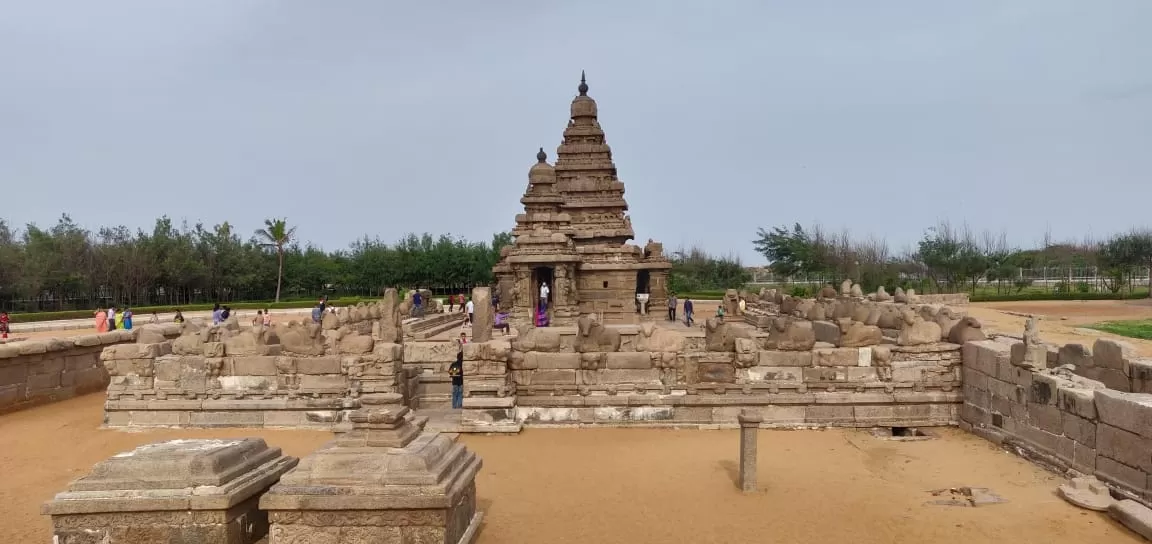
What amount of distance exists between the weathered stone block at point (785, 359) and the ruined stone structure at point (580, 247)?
13.9 metres

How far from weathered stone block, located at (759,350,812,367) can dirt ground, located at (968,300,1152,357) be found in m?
10.7

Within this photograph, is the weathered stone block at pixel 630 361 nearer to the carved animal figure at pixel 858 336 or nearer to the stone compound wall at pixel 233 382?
the carved animal figure at pixel 858 336

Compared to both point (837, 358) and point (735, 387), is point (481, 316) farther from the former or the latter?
point (837, 358)

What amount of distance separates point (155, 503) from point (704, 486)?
526cm

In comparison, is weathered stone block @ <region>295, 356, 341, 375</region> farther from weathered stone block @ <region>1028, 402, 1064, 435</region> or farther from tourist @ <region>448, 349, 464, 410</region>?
weathered stone block @ <region>1028, 402, 1064, 435</region>

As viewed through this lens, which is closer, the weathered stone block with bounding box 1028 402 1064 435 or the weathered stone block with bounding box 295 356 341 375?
the weathered stone block with bounding box 1028 402 1064 435

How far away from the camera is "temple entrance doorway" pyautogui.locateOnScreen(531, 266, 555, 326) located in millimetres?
23562

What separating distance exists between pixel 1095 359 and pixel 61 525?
440 inches

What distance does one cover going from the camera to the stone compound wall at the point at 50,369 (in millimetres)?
11602

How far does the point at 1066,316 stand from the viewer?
27219 millimetres

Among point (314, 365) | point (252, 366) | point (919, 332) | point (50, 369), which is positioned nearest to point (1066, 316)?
point (919, 332)

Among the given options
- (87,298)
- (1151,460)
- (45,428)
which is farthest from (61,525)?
(87,298)

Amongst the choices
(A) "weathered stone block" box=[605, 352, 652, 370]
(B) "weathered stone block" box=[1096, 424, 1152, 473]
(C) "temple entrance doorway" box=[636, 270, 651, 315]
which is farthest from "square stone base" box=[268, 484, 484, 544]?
(C) "temple entrance doorway" box=[636, 270, 651, 315]

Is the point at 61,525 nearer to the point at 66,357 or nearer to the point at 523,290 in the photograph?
the point at 66,357
